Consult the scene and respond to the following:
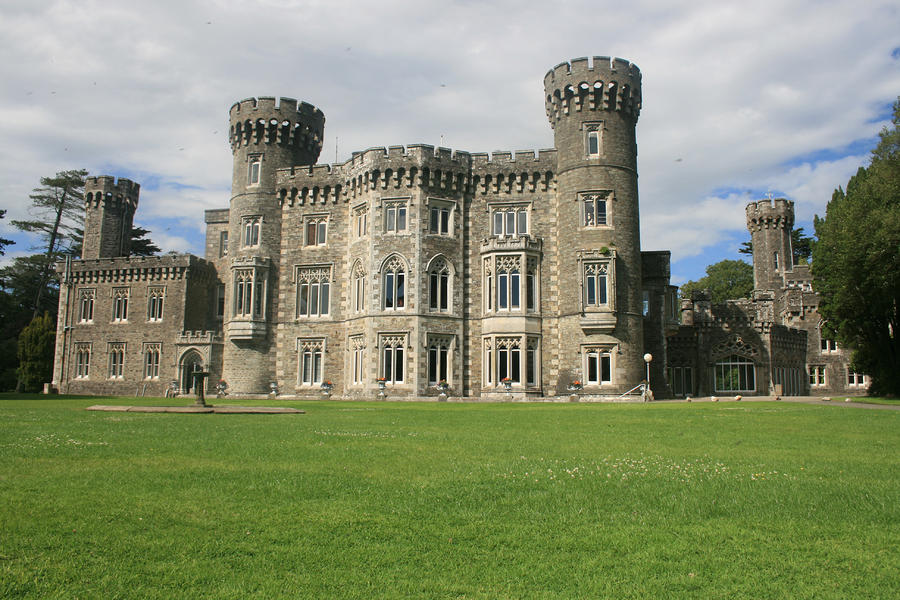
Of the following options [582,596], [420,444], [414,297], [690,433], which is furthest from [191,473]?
[414,297]

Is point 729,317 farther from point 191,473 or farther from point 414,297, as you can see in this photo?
point 191,473

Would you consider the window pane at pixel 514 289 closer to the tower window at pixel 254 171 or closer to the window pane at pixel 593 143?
the window pane at pixel 593 143

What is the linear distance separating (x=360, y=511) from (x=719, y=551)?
11.7ft

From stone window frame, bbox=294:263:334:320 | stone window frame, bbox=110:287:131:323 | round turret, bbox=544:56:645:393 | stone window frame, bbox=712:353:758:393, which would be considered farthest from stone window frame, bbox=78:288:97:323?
stone window frame, bbox=712:353:758:393

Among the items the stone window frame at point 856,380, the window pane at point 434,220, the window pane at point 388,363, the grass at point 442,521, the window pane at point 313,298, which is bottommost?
the grass at point 442,521

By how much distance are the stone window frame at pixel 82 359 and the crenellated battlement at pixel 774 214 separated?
61.9 meters

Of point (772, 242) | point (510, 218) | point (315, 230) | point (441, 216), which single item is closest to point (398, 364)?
point (441, 216)

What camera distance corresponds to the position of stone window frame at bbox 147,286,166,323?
167 feet

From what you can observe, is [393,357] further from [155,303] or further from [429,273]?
[155,303]

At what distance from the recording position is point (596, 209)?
1547 inches

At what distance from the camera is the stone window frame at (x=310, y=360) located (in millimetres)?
43750

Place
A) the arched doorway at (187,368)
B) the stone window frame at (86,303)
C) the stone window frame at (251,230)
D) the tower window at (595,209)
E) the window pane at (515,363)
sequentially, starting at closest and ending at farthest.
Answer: the tower window at (595,209) → the window pane at (515,363) → the stone window frame at (251,230) → the arched doorway at (187,368) → the stone window frame at (86,303)

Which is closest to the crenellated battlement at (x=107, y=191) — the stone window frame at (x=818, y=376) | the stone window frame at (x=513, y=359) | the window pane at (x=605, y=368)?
the stone window frame at (x=513, y=359)

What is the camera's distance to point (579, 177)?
39.6m
